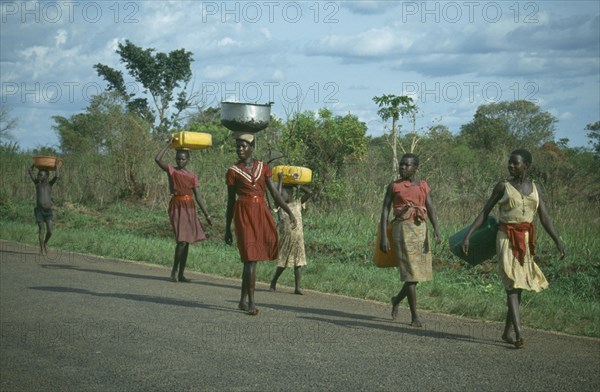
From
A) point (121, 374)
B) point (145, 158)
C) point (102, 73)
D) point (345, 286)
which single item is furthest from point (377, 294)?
point (102, 73)

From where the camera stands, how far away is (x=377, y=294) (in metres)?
10.5

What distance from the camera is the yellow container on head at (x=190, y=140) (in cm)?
1095

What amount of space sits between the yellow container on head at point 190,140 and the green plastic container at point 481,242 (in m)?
4.45

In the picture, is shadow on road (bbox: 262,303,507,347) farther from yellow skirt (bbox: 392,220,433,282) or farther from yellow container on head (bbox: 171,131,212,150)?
yellow container on head (bbox: 171,131,212,150)

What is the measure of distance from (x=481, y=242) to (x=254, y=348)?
2631 mm

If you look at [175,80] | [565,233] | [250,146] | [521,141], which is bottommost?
[565,233]

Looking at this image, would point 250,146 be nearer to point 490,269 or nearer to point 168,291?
point 168,291

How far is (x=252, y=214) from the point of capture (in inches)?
350

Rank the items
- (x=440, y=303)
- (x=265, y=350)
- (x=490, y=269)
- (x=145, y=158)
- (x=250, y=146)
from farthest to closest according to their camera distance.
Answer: (x=145, y=158), (x=490, y=269), (x=440, y=303), (x=250, y=146), (x=265, y=350)

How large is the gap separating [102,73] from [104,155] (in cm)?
1490

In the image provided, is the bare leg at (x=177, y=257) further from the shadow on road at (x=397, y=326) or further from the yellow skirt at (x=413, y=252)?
the yellow skirt at (x=413, y=252)

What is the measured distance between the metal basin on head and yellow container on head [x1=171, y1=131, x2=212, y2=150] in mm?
1162

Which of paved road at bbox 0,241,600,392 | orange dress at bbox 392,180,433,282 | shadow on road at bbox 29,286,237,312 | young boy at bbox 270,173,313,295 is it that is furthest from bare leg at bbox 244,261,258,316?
young boy at bbox 270,173,313,295

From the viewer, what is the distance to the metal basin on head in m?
9.81
